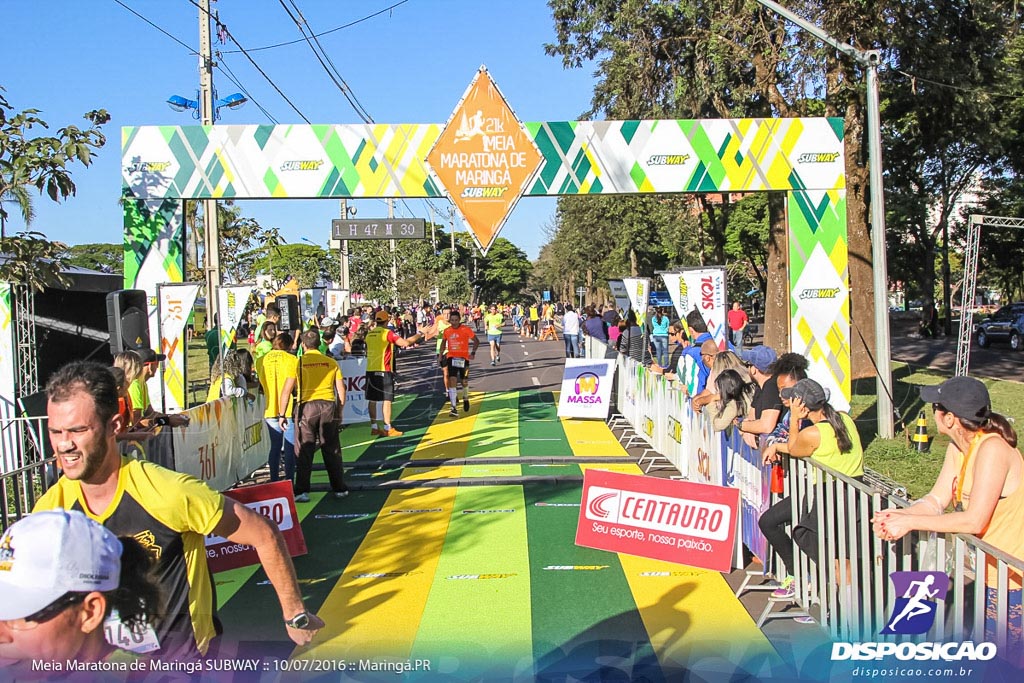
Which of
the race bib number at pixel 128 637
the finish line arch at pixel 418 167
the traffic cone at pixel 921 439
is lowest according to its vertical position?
the traffic cone at pixel 921 439

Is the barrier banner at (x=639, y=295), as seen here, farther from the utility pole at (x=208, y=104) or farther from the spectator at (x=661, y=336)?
the utility pole at (x=208, y=104)

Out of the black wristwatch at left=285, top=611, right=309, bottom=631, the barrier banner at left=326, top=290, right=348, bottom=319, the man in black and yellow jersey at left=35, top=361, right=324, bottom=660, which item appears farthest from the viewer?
the barrier banner at left=326, top=290, right=348, bottom=319

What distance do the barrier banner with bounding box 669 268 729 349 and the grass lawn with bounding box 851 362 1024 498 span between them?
2.60 metres

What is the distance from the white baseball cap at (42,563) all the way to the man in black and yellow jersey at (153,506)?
0.58 m

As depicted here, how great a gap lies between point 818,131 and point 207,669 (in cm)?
1223

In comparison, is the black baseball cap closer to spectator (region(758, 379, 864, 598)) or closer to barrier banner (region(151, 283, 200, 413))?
spectator (region(758, 379, 864, 598))

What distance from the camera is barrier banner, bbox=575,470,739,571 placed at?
5.97m

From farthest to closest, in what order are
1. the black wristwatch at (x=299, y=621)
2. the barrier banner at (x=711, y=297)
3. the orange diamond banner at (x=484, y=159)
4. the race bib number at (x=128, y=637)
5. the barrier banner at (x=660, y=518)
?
the orange diamond banner at (x=484, y=159) → the barrier banner at (x=711, y=297) → the barrier banner at (x=660, y=518) → the black wristwatch at (x=299, y=621) → the race bib number at (x=128, y=637)

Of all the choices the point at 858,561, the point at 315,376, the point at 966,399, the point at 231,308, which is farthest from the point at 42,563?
the point at 231,308

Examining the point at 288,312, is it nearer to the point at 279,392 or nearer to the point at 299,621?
the point at 279,392

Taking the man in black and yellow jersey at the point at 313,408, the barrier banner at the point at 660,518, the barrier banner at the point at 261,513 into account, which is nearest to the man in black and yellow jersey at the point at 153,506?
the barrier banner at the point at 261,513

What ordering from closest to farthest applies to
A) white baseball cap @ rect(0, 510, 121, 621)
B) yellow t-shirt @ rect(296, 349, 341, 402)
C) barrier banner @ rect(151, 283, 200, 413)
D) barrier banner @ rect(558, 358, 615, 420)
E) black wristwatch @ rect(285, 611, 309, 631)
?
1. white baseball cap @ rect(0, 510, 121, 621)
2. black wristwatch @ rect(285, 611, 309, 631)
3. yellow t-shirt @ rect(296, 349, 341, 402)
4. barrier banner @ rect(151, 283, 200, 413)
5. barrier banner @ rect(558, 358, 615, 420)

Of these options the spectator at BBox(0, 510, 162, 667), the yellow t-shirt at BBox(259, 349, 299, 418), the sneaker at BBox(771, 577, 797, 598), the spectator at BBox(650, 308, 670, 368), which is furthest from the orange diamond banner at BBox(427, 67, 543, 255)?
the spectator at BBox(650, 308, 670, 368)

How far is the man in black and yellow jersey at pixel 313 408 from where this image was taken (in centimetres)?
950
